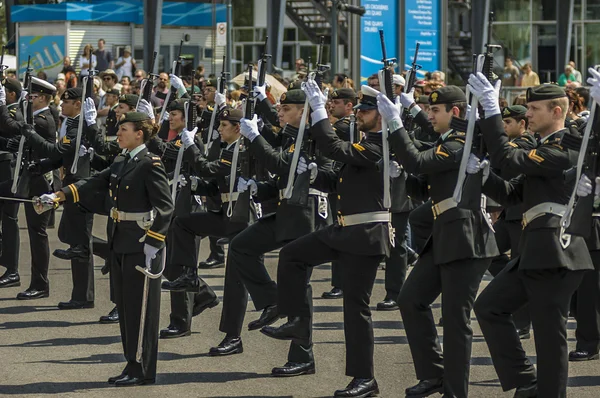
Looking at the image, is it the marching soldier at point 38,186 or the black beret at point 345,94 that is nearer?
the black beret at point 345,94

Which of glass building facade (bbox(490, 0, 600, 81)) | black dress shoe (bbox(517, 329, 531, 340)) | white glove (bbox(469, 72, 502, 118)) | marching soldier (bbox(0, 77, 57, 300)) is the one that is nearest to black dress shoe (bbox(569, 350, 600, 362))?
black dress shoe (bbox(517, 329, 531, 340))

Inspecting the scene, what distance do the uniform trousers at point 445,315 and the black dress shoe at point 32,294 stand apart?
17.5ft

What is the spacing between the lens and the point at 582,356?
9.09 metres

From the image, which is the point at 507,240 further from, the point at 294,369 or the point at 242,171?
the point at 294,369

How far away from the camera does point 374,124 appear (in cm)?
816

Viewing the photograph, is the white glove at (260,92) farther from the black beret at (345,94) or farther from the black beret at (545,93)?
the black beret at (545,93)

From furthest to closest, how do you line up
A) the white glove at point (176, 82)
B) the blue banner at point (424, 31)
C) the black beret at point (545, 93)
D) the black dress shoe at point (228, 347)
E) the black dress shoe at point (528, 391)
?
the blue banner at point (424, 31) → the white glove at point (176, 82) → the black dress shoe at point (228, 347) → the black dress shoe at point (528, 391) → the black beret at point (545, 93)

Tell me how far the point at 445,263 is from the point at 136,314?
2.20m

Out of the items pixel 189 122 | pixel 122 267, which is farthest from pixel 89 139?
pixel 122 267

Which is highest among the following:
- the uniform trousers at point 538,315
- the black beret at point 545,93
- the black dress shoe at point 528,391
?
the black beret at point 545,93

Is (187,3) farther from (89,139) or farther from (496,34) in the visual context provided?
(89,139)

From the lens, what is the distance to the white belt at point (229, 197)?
9.84 metres

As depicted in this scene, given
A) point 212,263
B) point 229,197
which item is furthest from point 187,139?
point 212,263

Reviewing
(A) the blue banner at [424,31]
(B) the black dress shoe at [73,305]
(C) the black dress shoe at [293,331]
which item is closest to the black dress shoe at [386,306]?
(B) the black dress shoe at [73,305]
